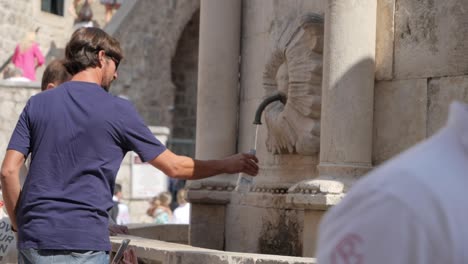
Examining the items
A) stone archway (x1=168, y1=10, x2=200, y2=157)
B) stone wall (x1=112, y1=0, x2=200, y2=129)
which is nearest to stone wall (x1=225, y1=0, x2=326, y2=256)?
stone wall (x1=112, y1=0, x2=200, y2=129)

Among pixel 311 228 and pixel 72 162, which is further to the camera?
pixel 311 228

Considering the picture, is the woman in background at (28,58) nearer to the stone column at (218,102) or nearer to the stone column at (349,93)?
the stone column at (218,102)

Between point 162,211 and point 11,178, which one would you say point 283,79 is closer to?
point 11,178

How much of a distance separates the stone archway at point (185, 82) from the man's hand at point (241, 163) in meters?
21.1

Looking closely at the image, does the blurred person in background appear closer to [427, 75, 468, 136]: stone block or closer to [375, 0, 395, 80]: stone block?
[375, 0, 395, 80]: stone block

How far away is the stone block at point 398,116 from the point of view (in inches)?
234

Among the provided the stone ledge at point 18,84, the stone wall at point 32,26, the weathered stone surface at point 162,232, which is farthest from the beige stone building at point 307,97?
the stone wall at point 32,26

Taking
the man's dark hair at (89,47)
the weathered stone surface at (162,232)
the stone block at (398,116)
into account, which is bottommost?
the weathered stone surface at (162,232)

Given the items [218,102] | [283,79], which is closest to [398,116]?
[283,79]

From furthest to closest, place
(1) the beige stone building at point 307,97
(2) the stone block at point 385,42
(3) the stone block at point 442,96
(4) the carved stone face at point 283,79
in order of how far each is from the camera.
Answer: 1. (4) the carved stone face at point 283,79
2. (2) the stone block at point 385,42
3. (1) the beige stone building at point 307,97
4. (3) the stone block at point 442,96

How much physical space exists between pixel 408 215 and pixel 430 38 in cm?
437

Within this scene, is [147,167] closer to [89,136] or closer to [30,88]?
[30,88]

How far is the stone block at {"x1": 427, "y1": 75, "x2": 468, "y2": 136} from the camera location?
573 centimetres

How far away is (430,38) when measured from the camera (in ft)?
19.4
